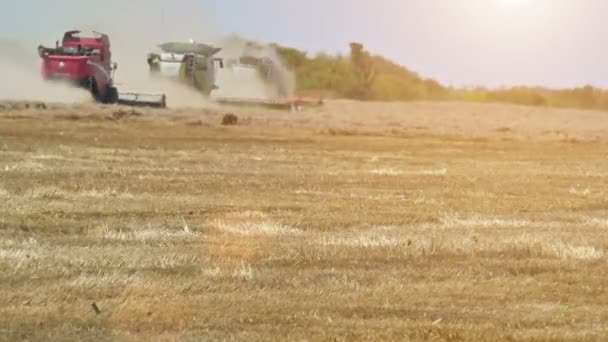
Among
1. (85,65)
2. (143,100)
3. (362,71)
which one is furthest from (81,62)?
(362,71)

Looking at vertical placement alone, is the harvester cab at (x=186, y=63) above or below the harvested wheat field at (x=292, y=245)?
above

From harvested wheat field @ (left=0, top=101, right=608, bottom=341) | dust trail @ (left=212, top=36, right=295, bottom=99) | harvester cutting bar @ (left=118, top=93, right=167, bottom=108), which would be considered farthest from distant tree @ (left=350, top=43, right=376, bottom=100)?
harvested wheat field @ (left=0, top=101, right=608, bottom=341)

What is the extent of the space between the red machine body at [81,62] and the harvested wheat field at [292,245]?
1480cm

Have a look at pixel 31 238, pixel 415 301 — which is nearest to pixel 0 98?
pixel 31 238

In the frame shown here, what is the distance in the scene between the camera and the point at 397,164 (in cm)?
3027

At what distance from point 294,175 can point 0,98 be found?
98.4 ft

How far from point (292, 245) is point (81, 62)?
3543 cm

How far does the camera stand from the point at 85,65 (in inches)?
1863

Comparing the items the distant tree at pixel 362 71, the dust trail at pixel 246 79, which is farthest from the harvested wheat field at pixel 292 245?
the distant tree at pixel 362 71

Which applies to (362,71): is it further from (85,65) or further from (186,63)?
(85,65)

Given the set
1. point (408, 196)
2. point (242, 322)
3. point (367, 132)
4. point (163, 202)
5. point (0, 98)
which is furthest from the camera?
point (0, 98)

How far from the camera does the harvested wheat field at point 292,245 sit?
9.13 metres

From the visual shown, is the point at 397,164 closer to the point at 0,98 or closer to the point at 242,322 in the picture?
the point at 242,322

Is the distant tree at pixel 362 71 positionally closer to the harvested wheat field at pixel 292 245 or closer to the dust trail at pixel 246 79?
the dust trail at pixel 246 79
